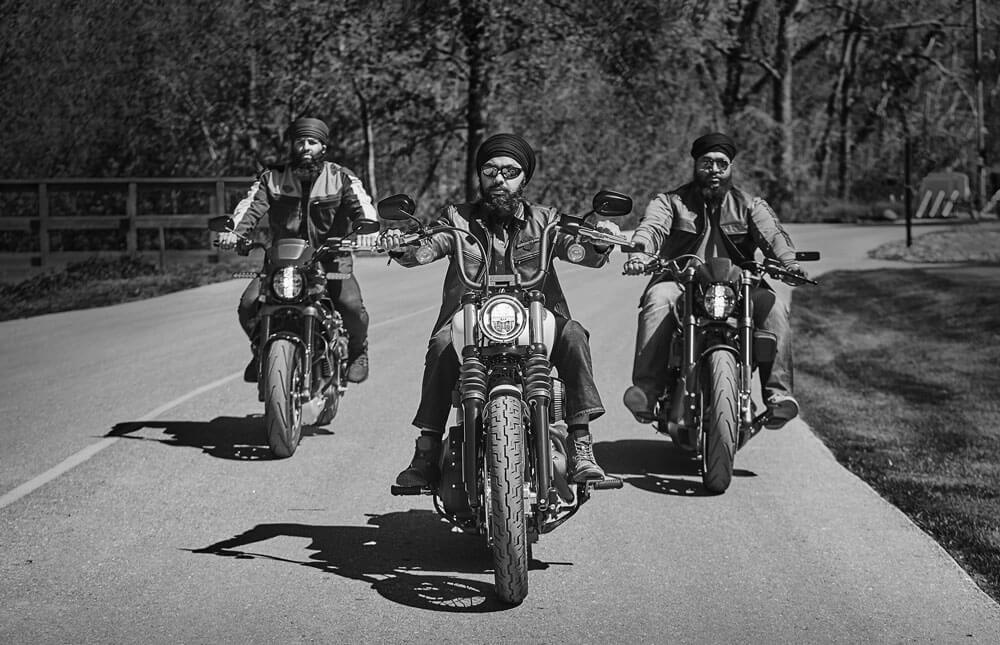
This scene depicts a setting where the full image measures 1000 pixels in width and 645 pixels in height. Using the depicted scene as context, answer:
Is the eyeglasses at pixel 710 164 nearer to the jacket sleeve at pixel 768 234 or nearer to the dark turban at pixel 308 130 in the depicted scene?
the jacket sleeve at pixel 768 234

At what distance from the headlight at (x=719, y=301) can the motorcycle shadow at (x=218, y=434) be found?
269 cm

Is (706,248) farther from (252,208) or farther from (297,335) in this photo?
(252,208)

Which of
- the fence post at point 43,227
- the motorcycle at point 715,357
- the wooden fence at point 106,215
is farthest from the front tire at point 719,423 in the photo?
the fence post at point 43,227

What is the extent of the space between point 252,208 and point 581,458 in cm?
409

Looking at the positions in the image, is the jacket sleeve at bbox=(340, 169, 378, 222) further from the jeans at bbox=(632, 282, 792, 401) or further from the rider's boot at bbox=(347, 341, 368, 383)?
the jeans at bbox=(632, 282, 792, 401)

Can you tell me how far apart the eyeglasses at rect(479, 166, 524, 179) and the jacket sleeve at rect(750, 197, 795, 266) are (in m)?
2.73

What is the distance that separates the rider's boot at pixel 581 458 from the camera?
6328 millimetres

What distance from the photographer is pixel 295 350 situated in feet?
30.1

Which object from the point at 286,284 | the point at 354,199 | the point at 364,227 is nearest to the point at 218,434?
the point at 286,284

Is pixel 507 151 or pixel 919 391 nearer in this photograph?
pixel 507 151

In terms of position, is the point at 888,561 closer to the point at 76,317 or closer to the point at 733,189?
the point at 733,189

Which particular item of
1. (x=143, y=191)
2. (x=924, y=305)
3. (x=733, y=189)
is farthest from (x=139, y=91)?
(x=733, y=189)

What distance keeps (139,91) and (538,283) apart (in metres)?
26.6

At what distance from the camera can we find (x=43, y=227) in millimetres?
25484
